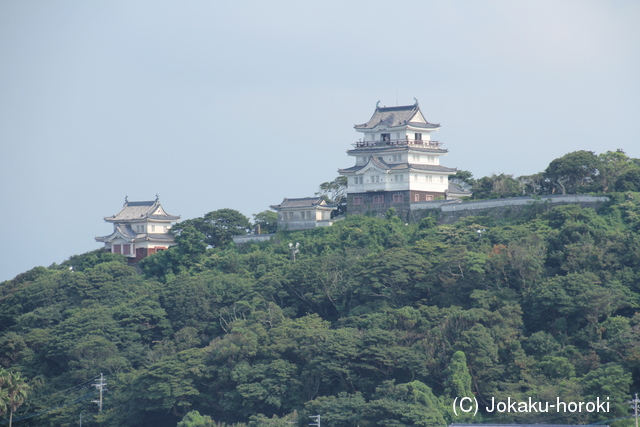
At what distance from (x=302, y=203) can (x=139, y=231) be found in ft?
34.9

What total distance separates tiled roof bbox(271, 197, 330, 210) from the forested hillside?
1.84 metres

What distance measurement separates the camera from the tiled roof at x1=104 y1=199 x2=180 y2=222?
200 feet

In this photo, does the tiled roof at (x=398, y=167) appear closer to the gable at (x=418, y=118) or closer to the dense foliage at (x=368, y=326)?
the dense foliage at (x=368, y=326)

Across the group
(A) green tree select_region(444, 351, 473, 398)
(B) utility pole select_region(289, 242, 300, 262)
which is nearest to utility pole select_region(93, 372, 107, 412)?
(B) utility pole select_region(289, 242, 300, 262)

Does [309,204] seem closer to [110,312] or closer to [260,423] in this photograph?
[110,312]

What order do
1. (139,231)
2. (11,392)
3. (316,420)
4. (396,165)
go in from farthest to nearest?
(139,231) → (396,165) → (11,392) → (316,420)

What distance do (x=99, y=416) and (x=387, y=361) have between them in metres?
11.9

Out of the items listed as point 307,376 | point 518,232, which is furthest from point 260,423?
point 518,232

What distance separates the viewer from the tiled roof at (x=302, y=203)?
178ft

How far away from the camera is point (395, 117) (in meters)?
54.9

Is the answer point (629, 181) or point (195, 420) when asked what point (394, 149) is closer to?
point (629, 181)

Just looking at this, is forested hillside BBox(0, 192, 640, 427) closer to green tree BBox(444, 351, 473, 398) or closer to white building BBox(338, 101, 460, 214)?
green tree BBox(444, 351, 473, 398)

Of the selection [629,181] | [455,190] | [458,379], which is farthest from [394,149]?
[458,379]

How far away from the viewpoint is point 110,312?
50812 mm
